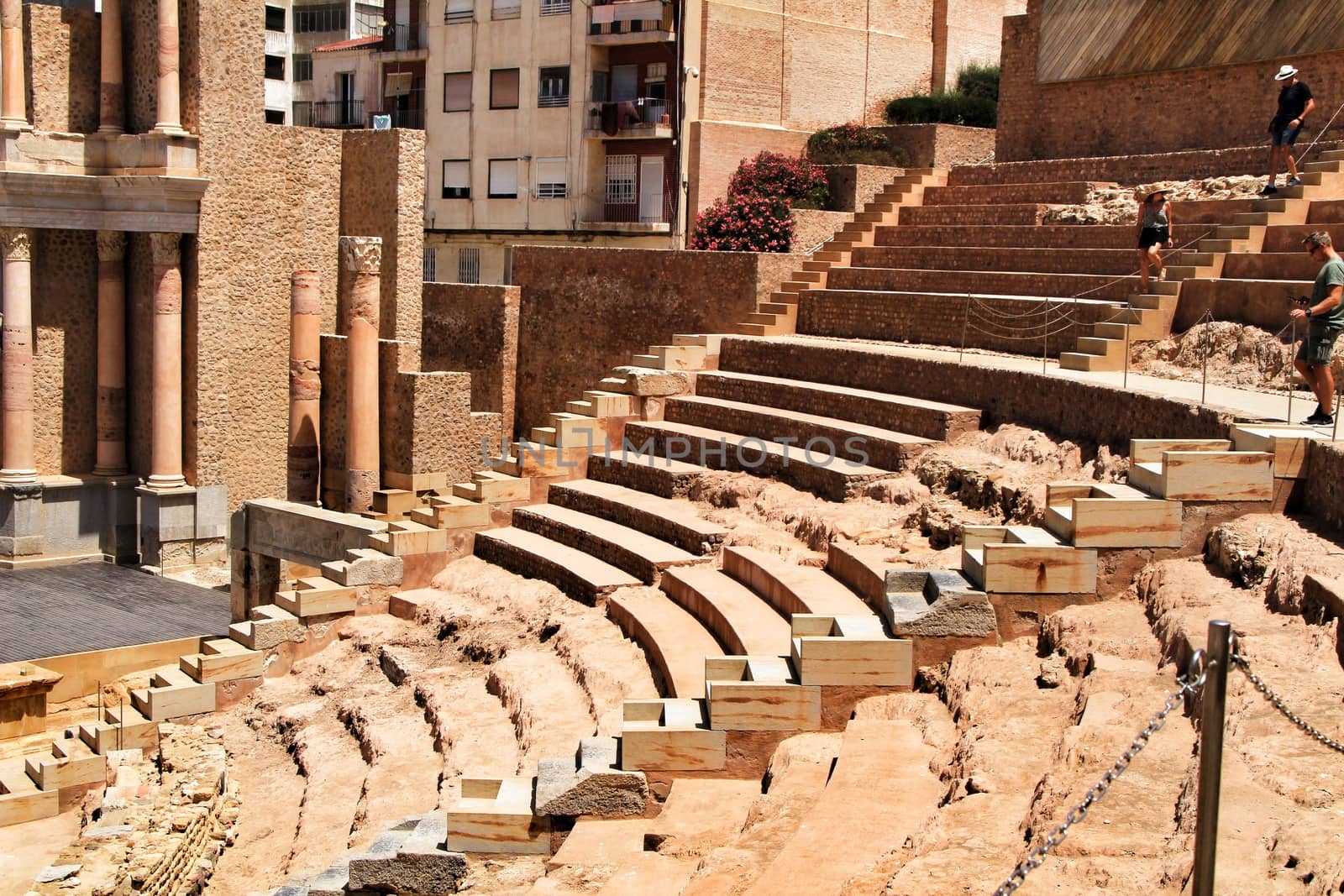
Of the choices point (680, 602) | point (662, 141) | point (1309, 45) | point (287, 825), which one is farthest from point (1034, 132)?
point (287, 825)

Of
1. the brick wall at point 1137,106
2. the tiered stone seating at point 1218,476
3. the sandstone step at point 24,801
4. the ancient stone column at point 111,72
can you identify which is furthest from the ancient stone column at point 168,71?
the tiered stone seating at point 1218,476

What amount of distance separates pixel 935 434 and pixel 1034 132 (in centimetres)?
1142

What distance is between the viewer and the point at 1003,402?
14930mm

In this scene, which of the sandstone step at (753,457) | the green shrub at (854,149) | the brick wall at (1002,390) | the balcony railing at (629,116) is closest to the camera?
the brick wall at (1002,390)

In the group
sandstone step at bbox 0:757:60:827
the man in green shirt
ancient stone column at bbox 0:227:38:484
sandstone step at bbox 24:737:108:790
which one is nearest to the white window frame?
ancient stone column at bbox 0:227:38:484

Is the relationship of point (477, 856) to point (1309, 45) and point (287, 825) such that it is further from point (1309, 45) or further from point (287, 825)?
point (1309, 45)

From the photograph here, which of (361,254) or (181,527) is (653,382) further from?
(181,527)

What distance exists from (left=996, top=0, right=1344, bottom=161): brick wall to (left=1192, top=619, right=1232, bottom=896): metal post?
16220 mm

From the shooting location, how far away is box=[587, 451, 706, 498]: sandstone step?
16.5 metres

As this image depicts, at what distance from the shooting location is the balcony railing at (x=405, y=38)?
3322 cm

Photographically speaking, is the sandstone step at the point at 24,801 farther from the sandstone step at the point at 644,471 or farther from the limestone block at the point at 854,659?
the limestone block at the point at 854,659

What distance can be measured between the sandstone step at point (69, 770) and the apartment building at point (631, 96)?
17.2 m

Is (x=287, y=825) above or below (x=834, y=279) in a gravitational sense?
below

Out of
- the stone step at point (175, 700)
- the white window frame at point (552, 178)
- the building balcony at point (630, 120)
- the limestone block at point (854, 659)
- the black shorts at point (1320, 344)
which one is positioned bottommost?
the stone step at point (175, 700)
